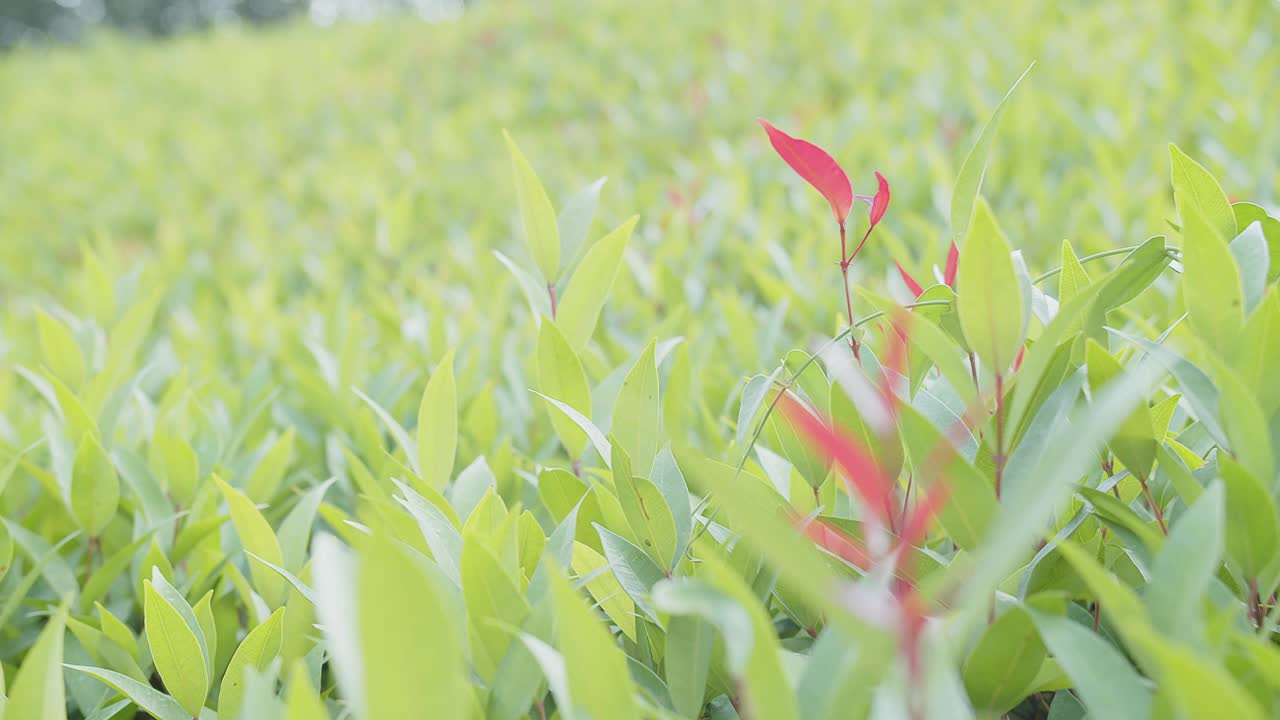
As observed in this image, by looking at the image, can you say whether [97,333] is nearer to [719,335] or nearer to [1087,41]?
[719,335]

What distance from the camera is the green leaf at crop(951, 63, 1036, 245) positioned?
76 centimetres

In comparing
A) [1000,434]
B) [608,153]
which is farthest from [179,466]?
[608,153]

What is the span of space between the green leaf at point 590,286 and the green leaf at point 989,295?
414 millimetres

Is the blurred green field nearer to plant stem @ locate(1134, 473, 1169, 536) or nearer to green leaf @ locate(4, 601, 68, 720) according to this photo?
plant stem @ locate(1134, 473, 1169, 536)

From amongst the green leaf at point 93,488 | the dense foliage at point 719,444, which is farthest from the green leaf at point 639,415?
the green leaf at point 93,488

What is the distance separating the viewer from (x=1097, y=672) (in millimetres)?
567

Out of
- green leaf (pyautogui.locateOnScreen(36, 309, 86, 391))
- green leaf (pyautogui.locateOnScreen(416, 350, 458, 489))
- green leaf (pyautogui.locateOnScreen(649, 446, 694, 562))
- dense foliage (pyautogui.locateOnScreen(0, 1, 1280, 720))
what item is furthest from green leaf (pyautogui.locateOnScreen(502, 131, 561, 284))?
green leaf (pyautogui.locateOnScreen(36, 309, 86, 391))

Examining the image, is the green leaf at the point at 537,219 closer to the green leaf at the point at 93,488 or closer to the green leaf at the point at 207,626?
the green leaf at the point at 207,626

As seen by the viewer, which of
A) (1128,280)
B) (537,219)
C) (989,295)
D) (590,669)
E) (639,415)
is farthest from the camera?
(537,219)

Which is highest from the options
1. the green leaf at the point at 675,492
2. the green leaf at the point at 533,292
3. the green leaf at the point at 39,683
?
the green leaf at the point at 533,292

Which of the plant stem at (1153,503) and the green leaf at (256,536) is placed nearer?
the plant stem at (1153,503)

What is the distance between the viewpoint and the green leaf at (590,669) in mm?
552

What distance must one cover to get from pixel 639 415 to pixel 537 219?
26cm

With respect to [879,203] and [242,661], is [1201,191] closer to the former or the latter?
[879,203]
